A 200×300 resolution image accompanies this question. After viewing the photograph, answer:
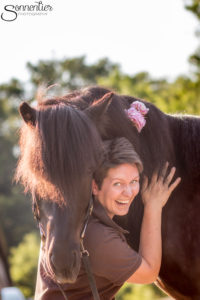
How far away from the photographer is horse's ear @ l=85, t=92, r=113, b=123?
267 cm

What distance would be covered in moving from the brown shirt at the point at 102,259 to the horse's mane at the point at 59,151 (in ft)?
1.22

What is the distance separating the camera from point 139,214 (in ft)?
10.1

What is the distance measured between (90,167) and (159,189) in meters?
0.57

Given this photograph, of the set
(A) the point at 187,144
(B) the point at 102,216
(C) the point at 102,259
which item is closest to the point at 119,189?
(B) the point at 102,216

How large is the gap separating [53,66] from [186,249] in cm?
4114

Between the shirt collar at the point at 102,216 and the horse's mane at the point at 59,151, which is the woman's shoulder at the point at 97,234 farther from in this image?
the horse's mane at the point at 59,151

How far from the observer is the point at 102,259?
9.03 feet

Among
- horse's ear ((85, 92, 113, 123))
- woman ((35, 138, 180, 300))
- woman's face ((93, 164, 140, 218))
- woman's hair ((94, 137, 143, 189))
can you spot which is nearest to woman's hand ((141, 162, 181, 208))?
woman ((35, 138, 180, 300))

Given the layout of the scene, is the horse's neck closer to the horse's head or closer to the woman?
the woman

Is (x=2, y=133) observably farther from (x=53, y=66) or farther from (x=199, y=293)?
(x=199, y=293)

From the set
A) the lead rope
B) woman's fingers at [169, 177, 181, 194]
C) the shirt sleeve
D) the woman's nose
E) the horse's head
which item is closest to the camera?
the horse's head

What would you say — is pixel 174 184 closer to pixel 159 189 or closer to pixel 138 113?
pixel 159 189

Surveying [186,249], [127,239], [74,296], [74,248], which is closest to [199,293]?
[186,249]

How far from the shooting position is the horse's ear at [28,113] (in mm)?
2671
